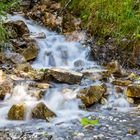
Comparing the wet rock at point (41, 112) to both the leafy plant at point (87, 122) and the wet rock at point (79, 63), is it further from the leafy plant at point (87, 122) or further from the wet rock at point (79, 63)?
the wet rock at point (79, 63)

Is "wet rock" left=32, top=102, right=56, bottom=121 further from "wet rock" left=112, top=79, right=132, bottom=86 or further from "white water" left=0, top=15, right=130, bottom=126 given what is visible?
"wet rock" left=112, top=79, right=132, bottom=86

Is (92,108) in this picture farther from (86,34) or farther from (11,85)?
(86,34)

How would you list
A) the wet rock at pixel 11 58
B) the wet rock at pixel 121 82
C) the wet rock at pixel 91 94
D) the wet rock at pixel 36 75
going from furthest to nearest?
the wet rock at pixel 11 58, the wet rock at pixel 36 75, the wet rock at pixel 121 82, the wet rock at pixel 91 94

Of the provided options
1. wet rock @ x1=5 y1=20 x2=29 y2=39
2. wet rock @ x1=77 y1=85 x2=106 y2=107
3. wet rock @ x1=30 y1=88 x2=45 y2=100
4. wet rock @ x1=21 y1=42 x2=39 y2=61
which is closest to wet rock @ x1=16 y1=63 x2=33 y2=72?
wet rock @ x1=21 y1=42 x2=39 y2=61

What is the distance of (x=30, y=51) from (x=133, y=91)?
9.67 ft

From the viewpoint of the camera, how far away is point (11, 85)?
7.38 m

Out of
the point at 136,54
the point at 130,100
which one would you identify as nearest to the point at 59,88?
the point at 130,100

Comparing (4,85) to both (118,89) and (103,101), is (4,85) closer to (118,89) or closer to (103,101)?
(103,101)

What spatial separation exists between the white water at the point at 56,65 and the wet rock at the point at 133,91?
969 millimetres

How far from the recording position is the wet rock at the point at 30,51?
9102mm

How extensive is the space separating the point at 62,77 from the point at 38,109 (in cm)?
147

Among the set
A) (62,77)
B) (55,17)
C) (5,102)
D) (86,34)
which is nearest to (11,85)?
(5,102)

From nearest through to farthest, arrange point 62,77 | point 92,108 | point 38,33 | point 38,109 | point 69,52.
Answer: point 38,109, point 92,108, point 62,77, point 69,52, point 38,33

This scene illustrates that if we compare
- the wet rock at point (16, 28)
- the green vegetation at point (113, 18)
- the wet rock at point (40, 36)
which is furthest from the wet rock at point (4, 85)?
the green vegetation at point (113, 18)
